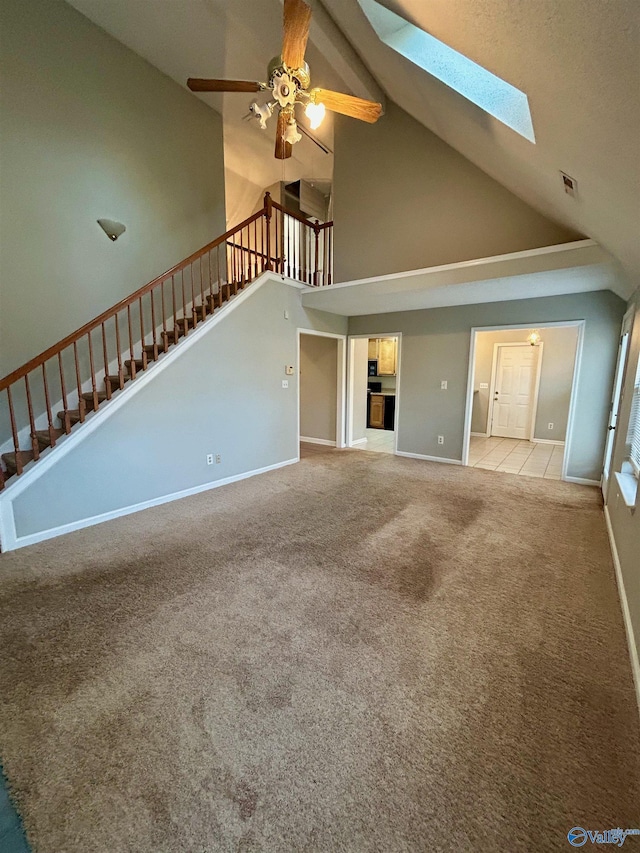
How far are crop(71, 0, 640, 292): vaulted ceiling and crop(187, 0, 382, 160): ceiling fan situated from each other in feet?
1.73

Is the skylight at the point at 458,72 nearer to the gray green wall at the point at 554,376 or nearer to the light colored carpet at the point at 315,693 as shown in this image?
the light colored carpet at the point at 315,693

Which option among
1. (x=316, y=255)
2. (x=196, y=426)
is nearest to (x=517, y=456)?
(x=316, y=255)

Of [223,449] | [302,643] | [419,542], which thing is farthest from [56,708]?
[223,449]

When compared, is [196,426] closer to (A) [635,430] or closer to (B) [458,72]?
(B) [458,72]

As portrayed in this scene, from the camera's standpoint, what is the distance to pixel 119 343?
11.6 ft

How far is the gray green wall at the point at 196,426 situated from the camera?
311cm

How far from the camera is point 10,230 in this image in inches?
137

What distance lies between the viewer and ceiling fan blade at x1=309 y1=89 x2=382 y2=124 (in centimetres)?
260

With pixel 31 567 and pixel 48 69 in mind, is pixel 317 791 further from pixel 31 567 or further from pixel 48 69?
pixel 48 69

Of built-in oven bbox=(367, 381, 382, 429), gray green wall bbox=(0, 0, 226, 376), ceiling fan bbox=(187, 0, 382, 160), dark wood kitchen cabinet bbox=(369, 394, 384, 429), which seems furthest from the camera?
built-in oven bbox=(367, 381, 382, 429)

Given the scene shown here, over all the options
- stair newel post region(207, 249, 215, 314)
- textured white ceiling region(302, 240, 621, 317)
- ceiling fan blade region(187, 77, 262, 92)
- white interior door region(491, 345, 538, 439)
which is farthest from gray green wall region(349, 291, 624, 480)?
ceiling fan blade region(187, 77, 262, 92)

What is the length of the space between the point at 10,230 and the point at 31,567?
10.8 ft

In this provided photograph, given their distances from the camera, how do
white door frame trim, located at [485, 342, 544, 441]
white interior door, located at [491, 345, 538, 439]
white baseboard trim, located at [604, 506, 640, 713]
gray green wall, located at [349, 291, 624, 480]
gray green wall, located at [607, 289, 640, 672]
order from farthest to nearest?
white interior door, located at [491, 345, 538, 439] < white door frame trim, located at [485, 342, 544, 441] < gray green wall, located at [349, 291, 624, 480] < gray green wall, located at [607, 289, 640, 672] < white baseboard trim, located at [604, 506, 640, 713]

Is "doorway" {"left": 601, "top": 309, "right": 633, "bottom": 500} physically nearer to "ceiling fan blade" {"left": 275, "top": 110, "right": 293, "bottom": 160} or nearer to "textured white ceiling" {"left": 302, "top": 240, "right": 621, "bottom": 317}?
"textured white ceiling" {"left": 302, "top": 240, "right": 621, "bottom": 317}
